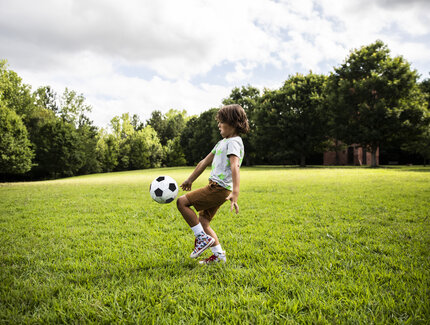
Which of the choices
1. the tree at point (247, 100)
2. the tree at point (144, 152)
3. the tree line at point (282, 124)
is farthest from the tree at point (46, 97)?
the tree at point (247, 100)

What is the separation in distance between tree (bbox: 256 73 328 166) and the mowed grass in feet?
92.0

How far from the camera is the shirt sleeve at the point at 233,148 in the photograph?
9.57ft

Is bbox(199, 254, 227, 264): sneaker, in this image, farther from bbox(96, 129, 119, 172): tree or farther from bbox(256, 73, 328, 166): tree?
bbox(96, 129, 119, 172): tree

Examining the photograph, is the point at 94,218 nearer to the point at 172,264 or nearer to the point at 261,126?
the point at 172,264

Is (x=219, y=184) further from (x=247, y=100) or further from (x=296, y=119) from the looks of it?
(x=247, y=100)

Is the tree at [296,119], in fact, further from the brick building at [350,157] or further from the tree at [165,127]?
the tree at [165,127]

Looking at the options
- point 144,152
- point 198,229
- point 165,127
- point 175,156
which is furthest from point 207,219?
point 165,127

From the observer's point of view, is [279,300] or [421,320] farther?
[279,300]

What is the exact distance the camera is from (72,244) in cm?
382

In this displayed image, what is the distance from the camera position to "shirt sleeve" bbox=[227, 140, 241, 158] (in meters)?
2.92

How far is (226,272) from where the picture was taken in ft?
9.16

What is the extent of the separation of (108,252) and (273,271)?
2242mm

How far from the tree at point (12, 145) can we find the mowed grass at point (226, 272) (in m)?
26.7

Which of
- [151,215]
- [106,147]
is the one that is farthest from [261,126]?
[151,215]
